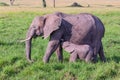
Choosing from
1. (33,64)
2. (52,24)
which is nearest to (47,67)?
(33,64)

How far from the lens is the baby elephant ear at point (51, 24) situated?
394 inches

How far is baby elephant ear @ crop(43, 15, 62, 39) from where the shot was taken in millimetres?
10000

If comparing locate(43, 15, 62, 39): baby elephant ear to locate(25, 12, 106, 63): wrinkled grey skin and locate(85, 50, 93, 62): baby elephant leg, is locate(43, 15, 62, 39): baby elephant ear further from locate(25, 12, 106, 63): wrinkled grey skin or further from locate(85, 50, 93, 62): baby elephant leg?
locate(85, 50, 93, 62): baby elephant leg

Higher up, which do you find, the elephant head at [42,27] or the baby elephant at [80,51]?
the elephant head at [42,27]

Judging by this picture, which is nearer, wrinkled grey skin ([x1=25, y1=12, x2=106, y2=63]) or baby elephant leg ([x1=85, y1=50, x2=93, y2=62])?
wrinkled grey skin ([x1=25, y1=12, x2=106, y2=63])

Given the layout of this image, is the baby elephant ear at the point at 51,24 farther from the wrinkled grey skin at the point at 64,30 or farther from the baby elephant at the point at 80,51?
the baby elephant at the point at 80,51

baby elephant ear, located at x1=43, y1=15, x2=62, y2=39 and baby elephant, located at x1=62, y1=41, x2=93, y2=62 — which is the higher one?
baby elephant ear, located at x1=43, y1=15, x2=62, y2=39

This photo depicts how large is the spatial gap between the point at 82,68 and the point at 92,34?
1.04 meters

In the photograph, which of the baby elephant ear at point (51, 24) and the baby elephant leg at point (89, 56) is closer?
the baby elephant ear at point (51, 24)

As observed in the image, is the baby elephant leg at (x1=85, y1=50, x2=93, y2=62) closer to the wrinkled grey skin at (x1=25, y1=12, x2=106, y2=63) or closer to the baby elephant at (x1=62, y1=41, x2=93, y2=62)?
the baby elephant at (x1=62, y1=41, x2=93, y2=62)

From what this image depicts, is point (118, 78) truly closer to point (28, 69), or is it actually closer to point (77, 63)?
point (77, 63)

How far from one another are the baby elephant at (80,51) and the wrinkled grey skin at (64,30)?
104 mm

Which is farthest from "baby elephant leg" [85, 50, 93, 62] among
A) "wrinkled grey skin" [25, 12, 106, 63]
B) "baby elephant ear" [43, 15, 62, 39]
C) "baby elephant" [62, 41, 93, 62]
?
"baby elephant ear" [43, 15, 62, 39]

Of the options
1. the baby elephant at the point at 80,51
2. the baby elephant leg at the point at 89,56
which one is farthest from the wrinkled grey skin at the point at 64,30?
the baby elephant leg at the point at 89,56
